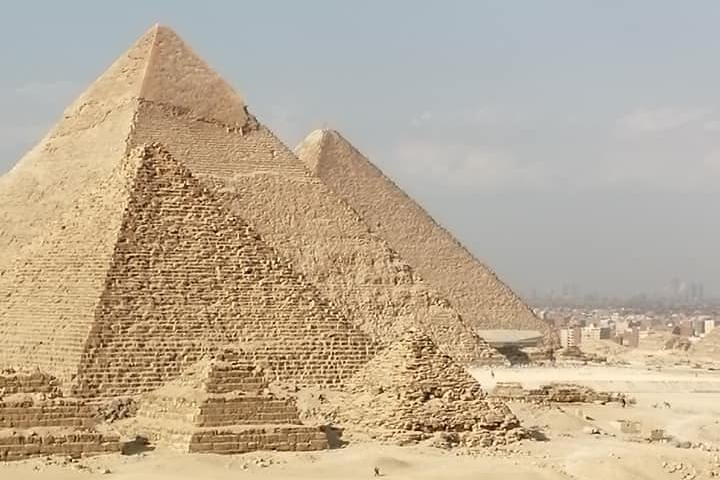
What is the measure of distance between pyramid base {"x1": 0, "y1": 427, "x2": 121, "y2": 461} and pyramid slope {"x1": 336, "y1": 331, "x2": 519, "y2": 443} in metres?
3.96

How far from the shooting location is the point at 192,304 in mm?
22828

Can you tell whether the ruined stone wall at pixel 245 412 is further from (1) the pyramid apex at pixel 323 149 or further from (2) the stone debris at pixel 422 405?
(1) the pyramid apex at pixel 323 149

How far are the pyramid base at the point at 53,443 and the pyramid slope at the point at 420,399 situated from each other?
3.96 metres

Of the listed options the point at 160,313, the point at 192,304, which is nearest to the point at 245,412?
the point at 160,313

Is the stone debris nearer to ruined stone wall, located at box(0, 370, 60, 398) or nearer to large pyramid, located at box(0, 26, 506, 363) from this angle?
ruined stone wall, located at box(0, 370, 60, 398)

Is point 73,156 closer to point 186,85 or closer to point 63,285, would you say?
point 186,85

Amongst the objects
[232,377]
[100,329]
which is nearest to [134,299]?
[100,329]

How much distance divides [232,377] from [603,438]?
247 inches

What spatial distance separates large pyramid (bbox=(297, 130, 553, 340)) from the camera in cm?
4528

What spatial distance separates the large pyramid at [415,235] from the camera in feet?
149

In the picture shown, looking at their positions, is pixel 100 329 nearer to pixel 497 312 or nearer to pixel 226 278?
pixel 226 278

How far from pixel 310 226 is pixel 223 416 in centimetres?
1834

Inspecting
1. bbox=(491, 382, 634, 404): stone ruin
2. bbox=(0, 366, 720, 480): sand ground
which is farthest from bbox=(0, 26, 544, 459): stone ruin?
bbox=(491, 382, 634, 404): stone ruin

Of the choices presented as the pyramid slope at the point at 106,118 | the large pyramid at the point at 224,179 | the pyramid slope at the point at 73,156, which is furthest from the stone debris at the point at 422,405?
the pyramid slope at the point at 106,118
